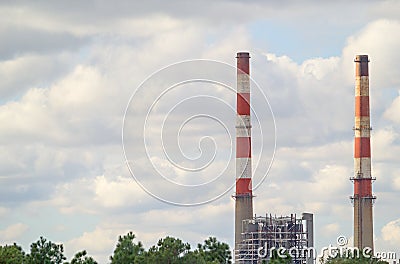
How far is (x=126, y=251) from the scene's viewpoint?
83500mm

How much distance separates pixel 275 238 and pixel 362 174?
13.2 m

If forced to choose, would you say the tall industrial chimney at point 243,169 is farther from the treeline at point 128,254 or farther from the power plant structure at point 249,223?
the treeline at point 128,254

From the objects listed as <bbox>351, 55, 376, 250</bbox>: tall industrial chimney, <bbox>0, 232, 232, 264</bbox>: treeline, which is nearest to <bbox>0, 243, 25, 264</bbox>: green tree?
<bbox>0, 232, 232, 264</bbox>: treeline

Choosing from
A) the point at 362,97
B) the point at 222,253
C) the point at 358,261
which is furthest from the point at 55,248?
the point at 362,97

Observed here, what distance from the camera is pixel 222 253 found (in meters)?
86.4

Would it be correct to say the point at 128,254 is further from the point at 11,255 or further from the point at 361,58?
the point at 361,58

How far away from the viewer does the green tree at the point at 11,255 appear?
77.8 m

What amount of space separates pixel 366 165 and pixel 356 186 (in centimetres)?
297

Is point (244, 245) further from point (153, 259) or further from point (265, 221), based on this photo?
point (153, 259)

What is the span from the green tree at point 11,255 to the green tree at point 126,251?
21.9ft

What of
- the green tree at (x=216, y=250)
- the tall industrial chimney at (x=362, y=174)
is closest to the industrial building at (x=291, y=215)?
the tall industrial chimney at (x=362, y=174)

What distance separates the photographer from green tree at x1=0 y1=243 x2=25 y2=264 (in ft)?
255

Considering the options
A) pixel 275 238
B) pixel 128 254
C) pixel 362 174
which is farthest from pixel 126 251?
pixel 362 174

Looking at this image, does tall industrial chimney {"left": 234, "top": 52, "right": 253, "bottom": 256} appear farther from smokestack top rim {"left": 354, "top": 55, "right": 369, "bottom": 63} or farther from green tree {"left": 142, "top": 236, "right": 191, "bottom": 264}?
green tree {"left": 142, "top": 236, "right": 191, "bottom": 264}
